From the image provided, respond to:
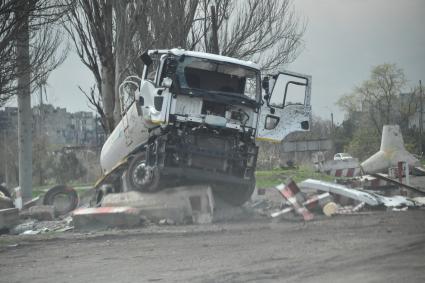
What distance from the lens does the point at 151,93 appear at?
1252 cm

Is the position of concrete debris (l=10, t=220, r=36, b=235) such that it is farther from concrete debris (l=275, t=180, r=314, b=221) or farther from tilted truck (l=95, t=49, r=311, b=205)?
concrete debris (l=275, t=180, r=314, b=221)

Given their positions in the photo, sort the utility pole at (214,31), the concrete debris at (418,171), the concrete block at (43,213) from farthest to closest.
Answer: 1. the utility pole at (214,31)
2. the concrete debris at (418,171)
3. the concrete block at (43,213)

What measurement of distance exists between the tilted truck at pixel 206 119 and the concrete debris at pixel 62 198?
13.7 ft

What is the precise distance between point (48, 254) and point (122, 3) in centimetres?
1287

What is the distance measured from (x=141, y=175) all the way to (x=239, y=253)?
211 inches

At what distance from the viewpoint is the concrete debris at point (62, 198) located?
55.1 feet

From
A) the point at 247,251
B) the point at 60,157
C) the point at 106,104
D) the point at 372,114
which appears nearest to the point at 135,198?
the point at 247,251

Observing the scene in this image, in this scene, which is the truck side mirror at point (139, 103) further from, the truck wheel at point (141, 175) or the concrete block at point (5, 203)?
the concrete block at point (5, 203)

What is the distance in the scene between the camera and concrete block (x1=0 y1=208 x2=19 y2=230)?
12953 mm

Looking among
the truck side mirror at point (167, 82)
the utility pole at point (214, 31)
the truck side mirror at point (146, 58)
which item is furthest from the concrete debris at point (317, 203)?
the utility pole at point (214, 31)

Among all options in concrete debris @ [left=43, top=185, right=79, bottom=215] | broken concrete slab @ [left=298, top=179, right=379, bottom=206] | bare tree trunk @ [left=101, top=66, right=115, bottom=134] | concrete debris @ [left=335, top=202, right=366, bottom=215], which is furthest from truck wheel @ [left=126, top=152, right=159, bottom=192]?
bare tree trunk @ [left=101, top=66, right=115, bottom=134]

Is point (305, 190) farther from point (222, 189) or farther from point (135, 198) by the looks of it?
point (135, 198)

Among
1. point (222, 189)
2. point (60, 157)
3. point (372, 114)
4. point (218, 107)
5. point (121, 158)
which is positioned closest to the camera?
point (218, 107)

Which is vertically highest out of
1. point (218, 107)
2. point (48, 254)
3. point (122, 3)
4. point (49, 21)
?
point (122, 3)
